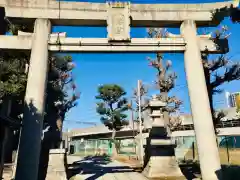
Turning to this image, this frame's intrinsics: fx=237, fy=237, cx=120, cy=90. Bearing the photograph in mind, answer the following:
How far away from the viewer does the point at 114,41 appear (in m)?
8.52

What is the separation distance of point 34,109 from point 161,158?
653cm

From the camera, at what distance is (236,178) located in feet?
27.4

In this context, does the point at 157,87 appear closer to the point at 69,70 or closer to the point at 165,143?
the point at 165,143

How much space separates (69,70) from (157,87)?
8565 millimetres

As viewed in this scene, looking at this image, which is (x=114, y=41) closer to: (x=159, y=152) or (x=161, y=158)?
(x=159, y=152)

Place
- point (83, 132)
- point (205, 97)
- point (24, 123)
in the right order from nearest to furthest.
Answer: point (24, 123), point (205, 97), point (83, 132)

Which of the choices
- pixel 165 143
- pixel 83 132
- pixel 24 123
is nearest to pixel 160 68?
pixel 165 143

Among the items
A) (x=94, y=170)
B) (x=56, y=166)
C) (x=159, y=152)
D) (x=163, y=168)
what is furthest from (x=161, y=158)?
(x=56, y=166)

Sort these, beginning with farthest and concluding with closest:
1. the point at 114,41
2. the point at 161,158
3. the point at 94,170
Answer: the point at 94,170 < the point at 161,158 < the point at 114,41

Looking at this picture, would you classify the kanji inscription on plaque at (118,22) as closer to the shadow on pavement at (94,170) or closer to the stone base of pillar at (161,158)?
the stone base of pillar at (161,158)

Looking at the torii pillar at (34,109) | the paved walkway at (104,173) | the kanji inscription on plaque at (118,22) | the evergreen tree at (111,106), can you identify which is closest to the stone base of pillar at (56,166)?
the paved walkway at (104,173)

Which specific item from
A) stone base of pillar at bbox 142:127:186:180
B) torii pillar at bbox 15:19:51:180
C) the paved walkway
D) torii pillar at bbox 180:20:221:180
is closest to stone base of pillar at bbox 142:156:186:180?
stone base of pillar at bbox 142:127:186:180

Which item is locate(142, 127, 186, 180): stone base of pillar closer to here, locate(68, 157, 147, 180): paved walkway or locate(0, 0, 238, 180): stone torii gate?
locate(68, 157, 147, 180): paved walkway

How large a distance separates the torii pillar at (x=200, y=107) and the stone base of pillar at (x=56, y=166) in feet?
20.0
